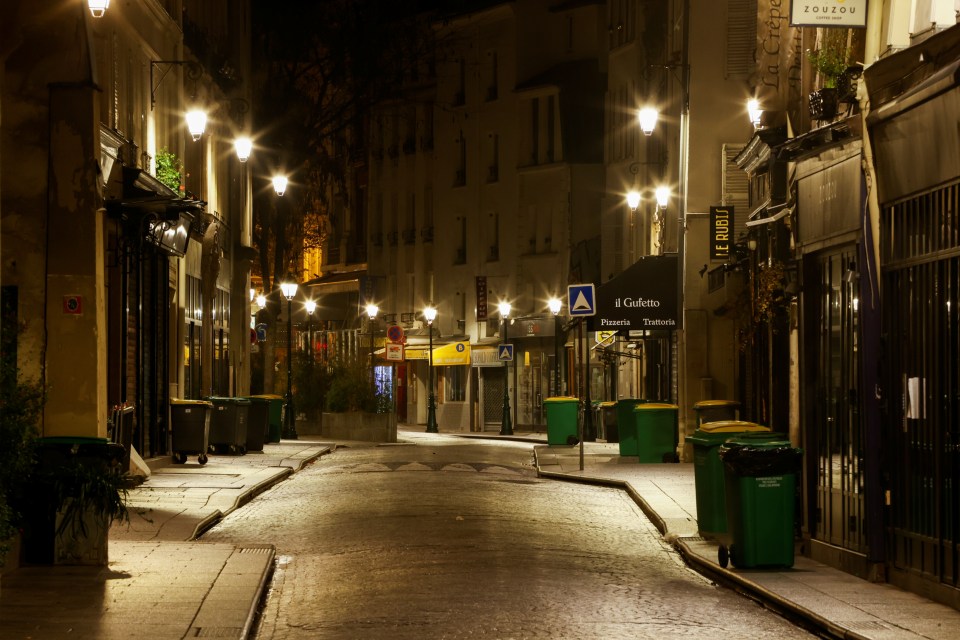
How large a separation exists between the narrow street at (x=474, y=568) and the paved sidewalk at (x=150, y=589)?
12.1 inches

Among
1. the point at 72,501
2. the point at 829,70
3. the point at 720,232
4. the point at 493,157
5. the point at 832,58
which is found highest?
the point at 493,157

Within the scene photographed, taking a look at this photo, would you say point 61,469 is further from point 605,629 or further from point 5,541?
point 605,629

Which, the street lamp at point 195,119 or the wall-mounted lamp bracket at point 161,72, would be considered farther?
the wall-mounted lamp bracket at point 161,72

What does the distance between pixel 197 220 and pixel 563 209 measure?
90.2ft

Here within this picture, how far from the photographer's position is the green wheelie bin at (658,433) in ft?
95.9

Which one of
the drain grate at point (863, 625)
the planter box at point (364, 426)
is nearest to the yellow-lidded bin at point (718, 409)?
the drain grate at point (863, 625)

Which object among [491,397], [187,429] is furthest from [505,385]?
[187,429]

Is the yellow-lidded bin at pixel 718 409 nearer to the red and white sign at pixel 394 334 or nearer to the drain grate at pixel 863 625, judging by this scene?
the drain grate at pixel 863 625

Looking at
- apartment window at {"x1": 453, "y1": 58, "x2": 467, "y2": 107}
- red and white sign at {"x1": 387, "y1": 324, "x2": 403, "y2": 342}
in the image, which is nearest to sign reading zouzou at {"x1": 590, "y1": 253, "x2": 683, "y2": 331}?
red and white sign at {"x1": 387, "y1": 324, "x2": 403, "y2": 342}

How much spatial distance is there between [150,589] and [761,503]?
5.36m

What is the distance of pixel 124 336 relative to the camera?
24656mm

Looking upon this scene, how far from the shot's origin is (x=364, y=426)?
138ft

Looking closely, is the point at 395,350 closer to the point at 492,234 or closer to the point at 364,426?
the point at 364,426

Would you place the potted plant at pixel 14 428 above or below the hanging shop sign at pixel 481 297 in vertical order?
below
